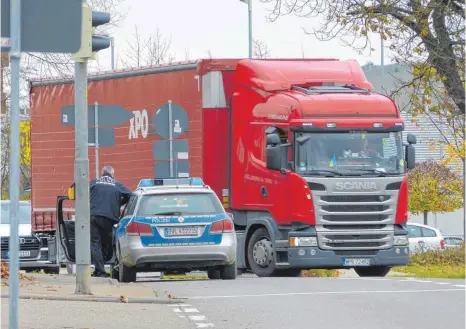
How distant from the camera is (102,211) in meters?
21.0

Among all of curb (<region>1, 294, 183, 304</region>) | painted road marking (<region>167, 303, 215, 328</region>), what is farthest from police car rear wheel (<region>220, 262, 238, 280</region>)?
painted road marking (<region>167, 303, 215, 328</region>)

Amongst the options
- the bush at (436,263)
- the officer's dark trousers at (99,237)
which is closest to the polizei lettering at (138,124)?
the officer's dark trousers at (99,237)

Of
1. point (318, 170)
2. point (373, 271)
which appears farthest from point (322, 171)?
point (373, 271)

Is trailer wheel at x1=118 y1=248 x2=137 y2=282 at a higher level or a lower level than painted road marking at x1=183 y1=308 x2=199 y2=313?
higher

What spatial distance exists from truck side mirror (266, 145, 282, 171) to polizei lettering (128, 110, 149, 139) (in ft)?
11.6

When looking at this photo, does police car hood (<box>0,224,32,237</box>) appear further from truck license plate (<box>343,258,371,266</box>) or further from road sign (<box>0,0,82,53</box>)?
road sign (<box>0,0,82,53</box>)

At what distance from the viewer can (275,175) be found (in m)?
21.2

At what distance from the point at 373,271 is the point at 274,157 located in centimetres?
373

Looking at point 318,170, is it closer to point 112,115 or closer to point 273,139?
point 273,139

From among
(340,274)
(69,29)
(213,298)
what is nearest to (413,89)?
(340,274)

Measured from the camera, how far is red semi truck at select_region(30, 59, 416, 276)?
20.9 metres

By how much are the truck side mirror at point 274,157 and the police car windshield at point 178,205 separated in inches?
52.7

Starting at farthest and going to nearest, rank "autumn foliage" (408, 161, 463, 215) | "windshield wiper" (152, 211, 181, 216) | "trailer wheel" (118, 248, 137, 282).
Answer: "autumn foliage" (408, 161, 463, 215), "trailer wheel" (118, 248, 137, 282), "windshield wiper" (152, 211, 181, 216)

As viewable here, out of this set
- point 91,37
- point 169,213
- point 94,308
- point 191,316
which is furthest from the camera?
point 169,213
